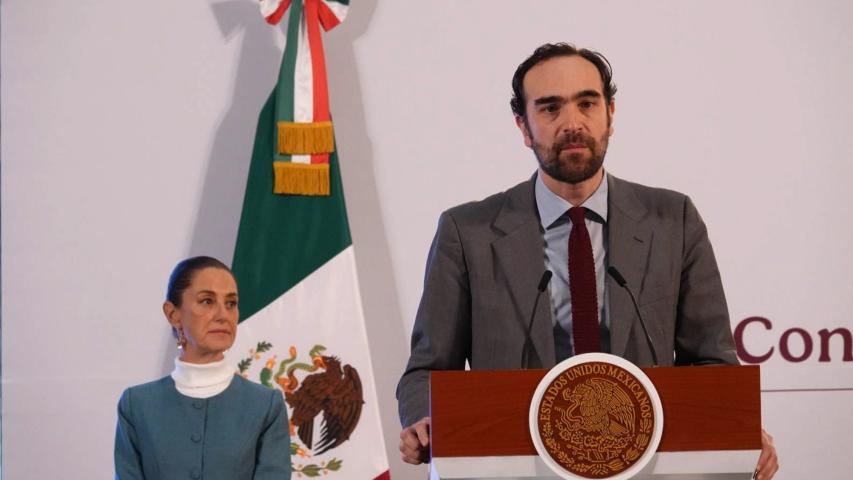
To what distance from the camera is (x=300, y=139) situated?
14.4 ft

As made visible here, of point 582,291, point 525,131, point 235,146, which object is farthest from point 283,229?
point 582,291

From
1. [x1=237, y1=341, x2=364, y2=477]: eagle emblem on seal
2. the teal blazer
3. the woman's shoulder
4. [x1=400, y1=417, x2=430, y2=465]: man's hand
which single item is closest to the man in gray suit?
[x1=400, y1=417, x2=430, y2=465]: man's hand

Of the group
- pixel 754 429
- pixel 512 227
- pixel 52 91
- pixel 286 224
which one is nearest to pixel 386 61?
pixel 286 224

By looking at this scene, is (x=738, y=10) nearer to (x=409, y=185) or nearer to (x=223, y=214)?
(x=409, y=185)

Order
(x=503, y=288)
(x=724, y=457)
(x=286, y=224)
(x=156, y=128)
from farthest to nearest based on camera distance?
(x=156, y=128)
(x=286, y=224)
(x=503, y=288)
(x=724, y=457)

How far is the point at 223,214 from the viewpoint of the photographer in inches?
185

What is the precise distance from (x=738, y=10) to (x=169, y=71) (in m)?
2.62

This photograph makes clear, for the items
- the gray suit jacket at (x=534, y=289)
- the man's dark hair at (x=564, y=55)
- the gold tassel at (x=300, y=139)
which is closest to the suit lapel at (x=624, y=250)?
the gray suit jacket at (x=534, y=289)

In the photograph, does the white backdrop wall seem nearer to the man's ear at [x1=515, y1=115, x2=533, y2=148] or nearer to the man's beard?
the man's ear at [x1=515, y1=115, x2=533, y2=148]

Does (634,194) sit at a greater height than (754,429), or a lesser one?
greater

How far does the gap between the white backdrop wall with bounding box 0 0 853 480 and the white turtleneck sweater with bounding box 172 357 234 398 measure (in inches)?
59.6

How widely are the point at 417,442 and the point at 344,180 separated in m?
2.75

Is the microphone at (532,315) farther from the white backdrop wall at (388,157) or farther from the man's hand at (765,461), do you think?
the white backdrop wall at (388,157)

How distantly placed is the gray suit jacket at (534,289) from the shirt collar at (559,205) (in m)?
0.02
